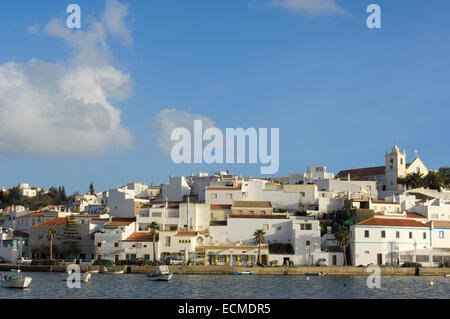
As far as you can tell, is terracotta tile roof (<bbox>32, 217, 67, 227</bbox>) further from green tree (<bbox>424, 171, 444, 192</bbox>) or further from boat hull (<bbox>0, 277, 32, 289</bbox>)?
green tree (<bbox>424, 171, 444, 192</bbox>)

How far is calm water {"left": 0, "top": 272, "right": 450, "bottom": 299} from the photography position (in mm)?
44531

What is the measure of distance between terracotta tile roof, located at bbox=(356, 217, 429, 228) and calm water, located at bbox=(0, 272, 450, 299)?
839cm

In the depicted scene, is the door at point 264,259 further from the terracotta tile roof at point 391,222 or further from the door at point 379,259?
the door at point 379,259

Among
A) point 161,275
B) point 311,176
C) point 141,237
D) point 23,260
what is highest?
point 311,176

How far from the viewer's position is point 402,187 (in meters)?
100

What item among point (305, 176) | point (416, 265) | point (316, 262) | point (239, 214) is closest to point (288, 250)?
point (316, 262)

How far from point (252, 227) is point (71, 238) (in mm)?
23997

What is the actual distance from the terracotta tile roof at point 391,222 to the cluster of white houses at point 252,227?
14 centimetres

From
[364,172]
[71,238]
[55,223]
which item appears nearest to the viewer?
[71,238]

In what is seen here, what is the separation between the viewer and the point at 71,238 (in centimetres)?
7688

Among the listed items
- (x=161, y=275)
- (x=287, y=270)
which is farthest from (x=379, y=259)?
(x=161, y=275)

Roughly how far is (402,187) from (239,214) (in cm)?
3722

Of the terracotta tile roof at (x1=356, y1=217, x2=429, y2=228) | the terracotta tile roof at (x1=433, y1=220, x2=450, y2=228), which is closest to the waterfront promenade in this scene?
the terracotta tile roof at (x1=356, y1=217, x2=429, y2=228)

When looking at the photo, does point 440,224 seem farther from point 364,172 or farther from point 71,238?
point 71,238
